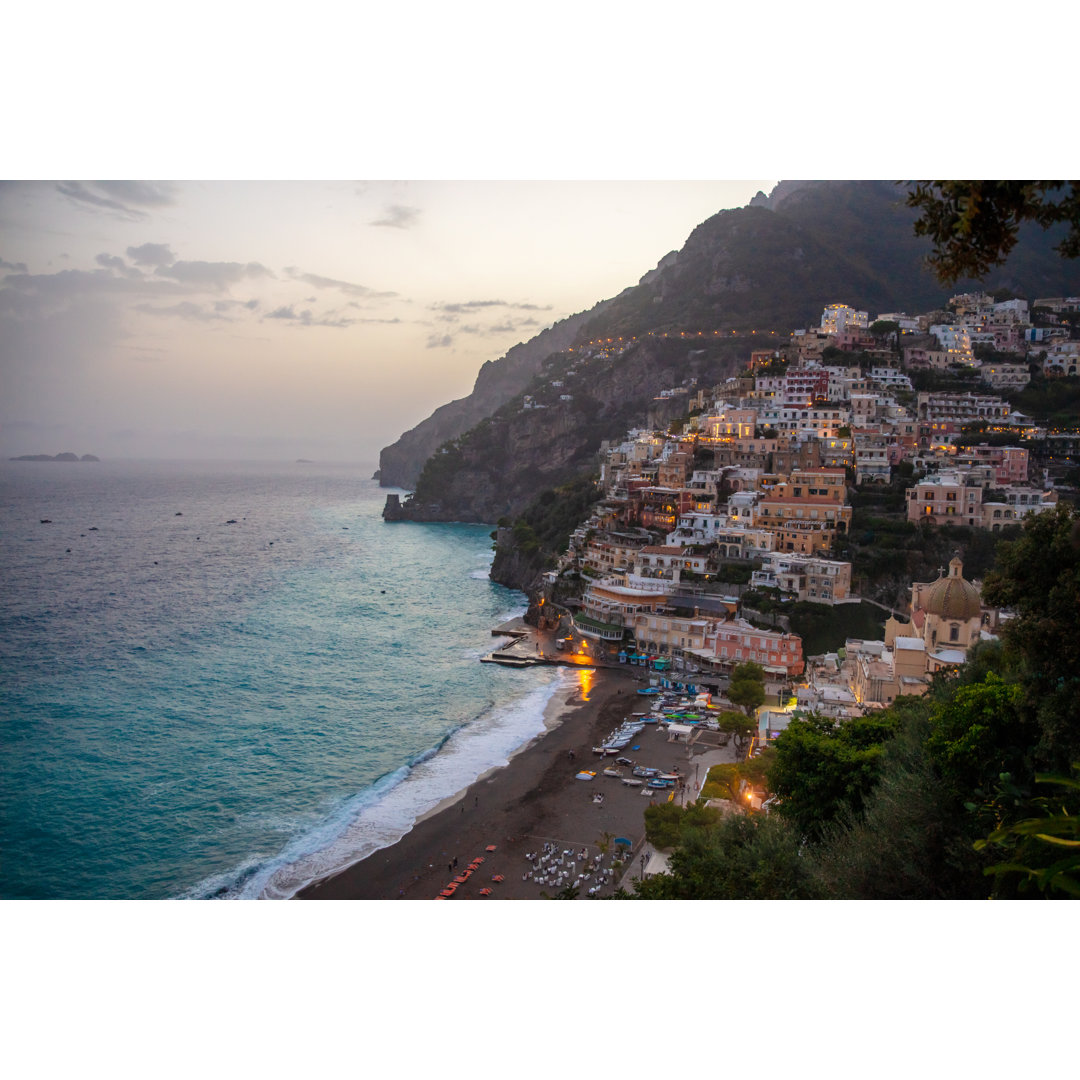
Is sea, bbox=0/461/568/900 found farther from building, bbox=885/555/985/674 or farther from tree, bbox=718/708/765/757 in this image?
building, bbox=885/555/985/674

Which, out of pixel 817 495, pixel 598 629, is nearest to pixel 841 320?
pixel 817 495

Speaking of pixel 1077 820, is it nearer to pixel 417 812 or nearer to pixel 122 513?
pixel 417 812

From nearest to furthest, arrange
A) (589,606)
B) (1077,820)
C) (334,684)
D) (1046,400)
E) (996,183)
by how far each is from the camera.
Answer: (996,183) → (1077,820) → (334,684) → (589,606) → (1046,400)

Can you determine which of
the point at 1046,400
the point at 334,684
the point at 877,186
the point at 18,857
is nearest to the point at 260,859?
the point at 18,857

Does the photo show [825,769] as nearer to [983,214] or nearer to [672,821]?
[672,821]

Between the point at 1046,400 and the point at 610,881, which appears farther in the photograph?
the point at 1046,400

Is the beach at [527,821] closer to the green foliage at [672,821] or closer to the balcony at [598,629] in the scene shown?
the green foliage at [672,821]

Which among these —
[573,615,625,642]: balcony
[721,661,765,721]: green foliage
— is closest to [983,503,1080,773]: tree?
[721,661,765,721]: green foliage
